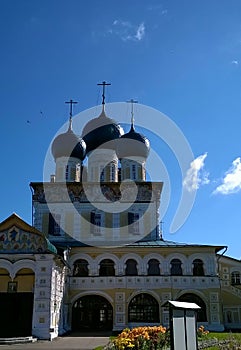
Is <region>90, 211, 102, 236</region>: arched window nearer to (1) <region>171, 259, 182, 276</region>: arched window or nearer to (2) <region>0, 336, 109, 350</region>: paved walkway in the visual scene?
(1) <region>171, 259, 182, 276</region>: arched window

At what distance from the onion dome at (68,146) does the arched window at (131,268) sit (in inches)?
316

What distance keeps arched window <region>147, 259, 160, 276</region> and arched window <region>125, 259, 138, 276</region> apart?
727 millimetres

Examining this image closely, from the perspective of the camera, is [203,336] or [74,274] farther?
[74,274]

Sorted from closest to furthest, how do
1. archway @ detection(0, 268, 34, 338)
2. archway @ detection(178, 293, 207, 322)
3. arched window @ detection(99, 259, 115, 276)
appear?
1. archway @ detection(0, 268, 34, 338)
2. archway @ detection(178, 293, 207, 322)
3. arched window @ detection(99, 259, 115, 276)

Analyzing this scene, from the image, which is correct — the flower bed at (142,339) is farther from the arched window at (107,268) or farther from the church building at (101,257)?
the arched window at (107,268)

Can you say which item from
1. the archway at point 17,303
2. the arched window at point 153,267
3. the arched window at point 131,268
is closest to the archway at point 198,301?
the arched window at point 153,267

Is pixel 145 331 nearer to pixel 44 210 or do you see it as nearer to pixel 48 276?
pixel 48 276

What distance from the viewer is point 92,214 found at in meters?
25.3

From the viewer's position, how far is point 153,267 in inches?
888

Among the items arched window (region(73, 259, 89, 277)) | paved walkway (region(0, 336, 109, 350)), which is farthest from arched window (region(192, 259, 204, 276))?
paved walkway (region(0, 336, 109, 350))

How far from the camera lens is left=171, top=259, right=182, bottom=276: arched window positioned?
73.5 ft

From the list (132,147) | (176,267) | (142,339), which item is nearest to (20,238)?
(176,267)

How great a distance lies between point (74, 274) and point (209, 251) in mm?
7181

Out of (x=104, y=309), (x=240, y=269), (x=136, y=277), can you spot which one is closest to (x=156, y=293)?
(x=136, y=277)
